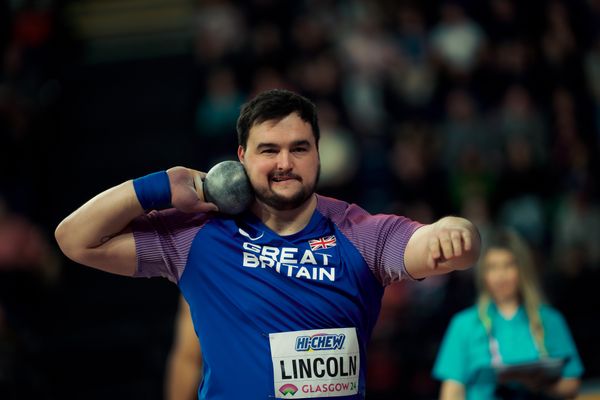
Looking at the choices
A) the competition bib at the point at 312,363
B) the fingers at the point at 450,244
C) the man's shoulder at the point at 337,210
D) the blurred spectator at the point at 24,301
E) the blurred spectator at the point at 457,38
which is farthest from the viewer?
the blurred spectator at the point at 457,38

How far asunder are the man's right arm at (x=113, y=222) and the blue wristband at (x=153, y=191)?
0.06 feet

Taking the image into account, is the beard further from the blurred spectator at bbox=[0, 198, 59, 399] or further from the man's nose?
the blurred spectator at bbox=[0, 198, 59, 399]

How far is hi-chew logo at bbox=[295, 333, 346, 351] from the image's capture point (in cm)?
397

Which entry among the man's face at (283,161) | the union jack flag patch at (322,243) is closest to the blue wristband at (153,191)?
the man's face at (283,161)

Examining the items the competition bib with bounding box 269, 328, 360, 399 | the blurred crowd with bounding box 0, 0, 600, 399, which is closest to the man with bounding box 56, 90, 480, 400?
the competition bib with bounding box 269, 328, 360, 399

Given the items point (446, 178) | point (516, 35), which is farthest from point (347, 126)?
point (516, 35)

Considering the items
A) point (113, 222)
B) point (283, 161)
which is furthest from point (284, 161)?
point (113, 222)

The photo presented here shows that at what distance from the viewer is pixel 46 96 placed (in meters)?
12.4

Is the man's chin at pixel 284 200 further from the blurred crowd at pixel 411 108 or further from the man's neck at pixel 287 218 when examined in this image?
the blurred crowd at pixel 411 108

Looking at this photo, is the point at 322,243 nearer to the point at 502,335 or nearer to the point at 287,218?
the point at 287,218

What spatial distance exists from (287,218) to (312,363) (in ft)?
2.11

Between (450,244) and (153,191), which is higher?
(153,191)

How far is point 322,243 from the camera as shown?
4.15m

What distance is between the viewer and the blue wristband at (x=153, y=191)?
4035mm
